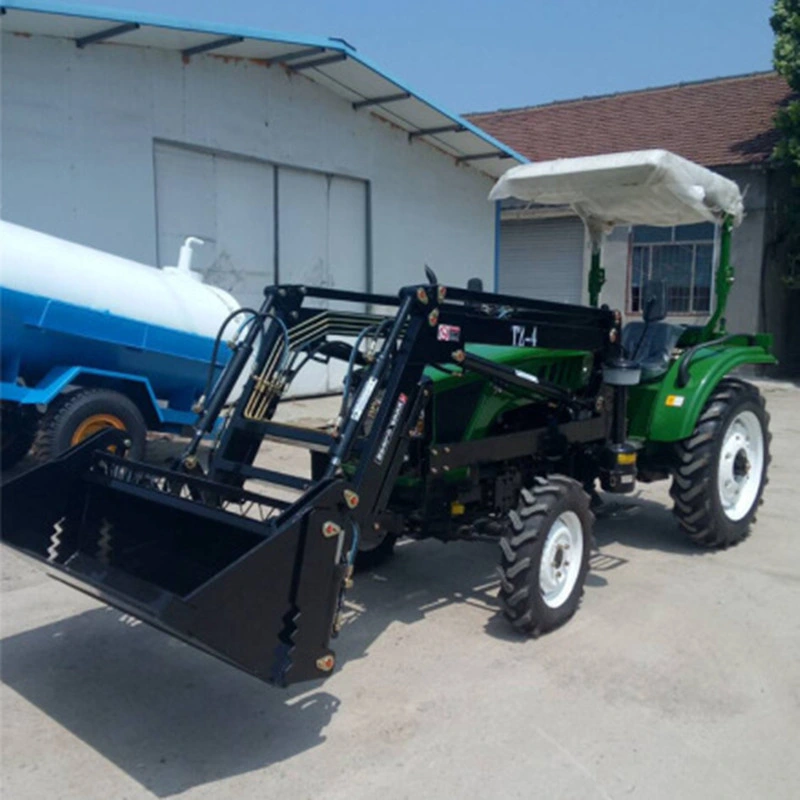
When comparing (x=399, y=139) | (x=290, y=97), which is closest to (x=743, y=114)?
(x=399, y=139)

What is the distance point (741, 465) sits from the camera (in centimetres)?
623

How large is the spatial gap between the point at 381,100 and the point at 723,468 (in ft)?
27.4

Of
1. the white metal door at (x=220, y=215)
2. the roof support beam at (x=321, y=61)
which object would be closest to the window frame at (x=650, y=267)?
the roof support beam at (x=321, y=61)

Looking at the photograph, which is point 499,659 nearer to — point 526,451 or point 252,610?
point 526,451

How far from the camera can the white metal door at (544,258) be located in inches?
778

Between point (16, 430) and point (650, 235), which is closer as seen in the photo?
point (16, 430)

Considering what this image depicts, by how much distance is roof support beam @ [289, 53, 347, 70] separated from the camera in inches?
430

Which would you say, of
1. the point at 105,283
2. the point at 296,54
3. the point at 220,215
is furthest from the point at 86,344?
the point at 296,54

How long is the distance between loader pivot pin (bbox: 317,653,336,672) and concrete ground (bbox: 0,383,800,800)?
1.11ft

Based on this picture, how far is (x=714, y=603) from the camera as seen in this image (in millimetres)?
4984

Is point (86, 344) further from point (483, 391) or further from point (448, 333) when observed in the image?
point (448, 333)

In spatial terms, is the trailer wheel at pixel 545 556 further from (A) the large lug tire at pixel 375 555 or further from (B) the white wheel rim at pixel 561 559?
(A) the large lug tire at pixel 375 555

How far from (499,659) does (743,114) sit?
1761cm

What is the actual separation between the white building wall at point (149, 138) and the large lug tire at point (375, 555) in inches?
224
